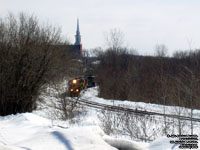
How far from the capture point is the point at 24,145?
4844mm

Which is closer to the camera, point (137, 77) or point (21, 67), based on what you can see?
point (21, 67)

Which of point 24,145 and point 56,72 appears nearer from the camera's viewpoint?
point 24,145

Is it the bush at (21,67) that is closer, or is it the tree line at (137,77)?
the bush at (21,67)

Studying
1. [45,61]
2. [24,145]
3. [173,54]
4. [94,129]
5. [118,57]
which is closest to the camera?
[24,145]

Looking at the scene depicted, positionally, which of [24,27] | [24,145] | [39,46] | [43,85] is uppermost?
[24,27]

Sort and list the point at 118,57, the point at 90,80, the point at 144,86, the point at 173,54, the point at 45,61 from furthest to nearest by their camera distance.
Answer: the point at 173,54
the point at 118,57
the point at 90,80
the point at 144,86
the point at 45,61

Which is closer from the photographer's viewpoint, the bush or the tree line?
the bush

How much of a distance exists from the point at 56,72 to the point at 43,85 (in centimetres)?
258

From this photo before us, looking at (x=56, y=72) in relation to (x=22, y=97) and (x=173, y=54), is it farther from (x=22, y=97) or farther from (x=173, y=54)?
(x=173, y=54)

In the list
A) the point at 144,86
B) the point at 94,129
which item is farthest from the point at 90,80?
the point at 94,129

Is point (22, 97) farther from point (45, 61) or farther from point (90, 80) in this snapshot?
point (90, 80)

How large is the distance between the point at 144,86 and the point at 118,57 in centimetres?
1348

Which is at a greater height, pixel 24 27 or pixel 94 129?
pixel 24 27

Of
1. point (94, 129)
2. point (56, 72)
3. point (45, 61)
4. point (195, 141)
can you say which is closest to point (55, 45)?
point (56, 72)
